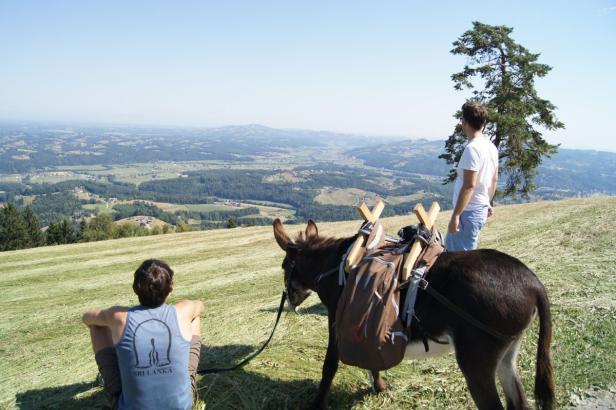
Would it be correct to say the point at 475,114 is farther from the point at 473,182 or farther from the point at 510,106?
the point at 510,106

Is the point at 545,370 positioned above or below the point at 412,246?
below

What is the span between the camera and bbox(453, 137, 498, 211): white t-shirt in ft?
16.6

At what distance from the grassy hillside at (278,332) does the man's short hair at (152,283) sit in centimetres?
169

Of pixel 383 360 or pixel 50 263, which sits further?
pixel 50 263

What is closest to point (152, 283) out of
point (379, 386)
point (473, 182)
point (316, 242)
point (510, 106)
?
point (316, 242)

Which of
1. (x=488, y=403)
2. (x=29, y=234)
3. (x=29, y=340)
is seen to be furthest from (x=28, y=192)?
(x=488, y=403)

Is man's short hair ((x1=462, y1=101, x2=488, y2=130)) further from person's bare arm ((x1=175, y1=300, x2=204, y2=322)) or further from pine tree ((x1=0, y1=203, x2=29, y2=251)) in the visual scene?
pine tree ((x1=0, y1=203, x2=29, y2=251))

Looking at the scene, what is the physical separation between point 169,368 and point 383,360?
6.56ft

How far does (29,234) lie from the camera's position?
151ft

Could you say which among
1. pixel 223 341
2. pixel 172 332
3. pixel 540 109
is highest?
pixel 540 109

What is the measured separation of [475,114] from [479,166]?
0.66 metres

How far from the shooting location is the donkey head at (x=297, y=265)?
18.0ft

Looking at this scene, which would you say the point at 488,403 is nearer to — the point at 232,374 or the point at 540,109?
the point at 232,374

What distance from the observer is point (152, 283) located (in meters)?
3.80
